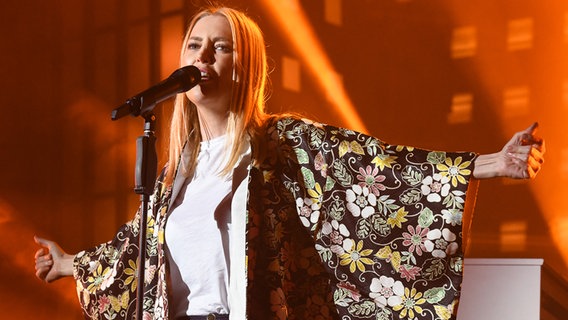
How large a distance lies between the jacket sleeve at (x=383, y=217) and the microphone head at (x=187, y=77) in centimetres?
26

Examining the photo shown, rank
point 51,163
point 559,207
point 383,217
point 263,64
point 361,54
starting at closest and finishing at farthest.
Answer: point 383,217
point 263,64
point 559,207
point 51,163
point 361,54

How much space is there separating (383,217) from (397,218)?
3 cm

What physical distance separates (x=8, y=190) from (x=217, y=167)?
5.33ft

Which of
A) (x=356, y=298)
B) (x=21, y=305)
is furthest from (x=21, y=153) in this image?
(x=356, y=298)

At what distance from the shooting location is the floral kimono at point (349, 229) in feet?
5.35

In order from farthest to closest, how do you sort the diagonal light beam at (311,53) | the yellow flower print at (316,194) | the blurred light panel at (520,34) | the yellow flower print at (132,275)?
the diagonal light beam at (311,53), the blurred light panel at (520,34), the yellow flower print at (132,275), the yellow flower print at (316,194)

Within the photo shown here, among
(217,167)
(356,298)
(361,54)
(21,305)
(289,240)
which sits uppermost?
(361,54)

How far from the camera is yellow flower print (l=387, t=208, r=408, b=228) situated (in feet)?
5.46

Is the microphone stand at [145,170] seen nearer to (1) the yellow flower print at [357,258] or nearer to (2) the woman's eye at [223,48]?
(2) the woman's eye at [223,48]

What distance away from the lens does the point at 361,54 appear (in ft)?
11.6

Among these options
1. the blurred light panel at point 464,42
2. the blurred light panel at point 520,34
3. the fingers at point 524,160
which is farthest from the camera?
the blurred light panel at point 464,42

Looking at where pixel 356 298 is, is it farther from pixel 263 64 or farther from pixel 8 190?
pixel 8 190

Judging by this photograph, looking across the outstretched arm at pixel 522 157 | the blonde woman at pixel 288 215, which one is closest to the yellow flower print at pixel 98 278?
the blonde woman at pixel 288 215

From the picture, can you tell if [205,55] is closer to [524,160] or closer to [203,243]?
[203,243]
